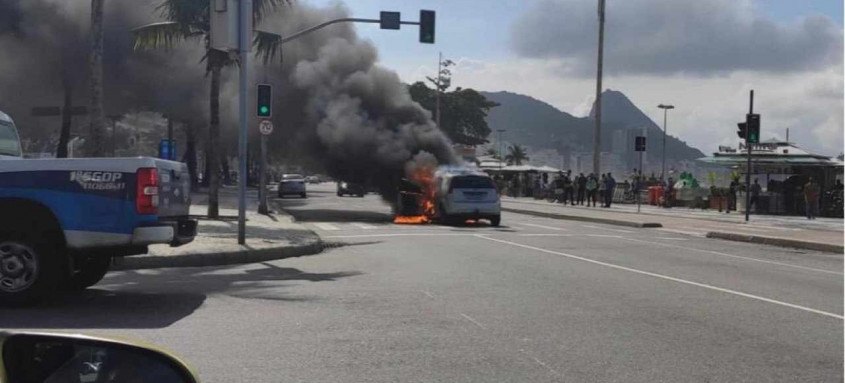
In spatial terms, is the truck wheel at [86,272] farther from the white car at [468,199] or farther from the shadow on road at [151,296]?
the white car at [468,199]

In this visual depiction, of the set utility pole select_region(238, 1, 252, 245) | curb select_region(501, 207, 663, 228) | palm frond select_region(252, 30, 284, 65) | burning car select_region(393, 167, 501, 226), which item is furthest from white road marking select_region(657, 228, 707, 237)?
utility pole select_region(238, 1, 252, 245)

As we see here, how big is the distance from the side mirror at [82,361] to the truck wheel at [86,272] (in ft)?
23.6

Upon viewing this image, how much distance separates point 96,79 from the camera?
16.9 metres

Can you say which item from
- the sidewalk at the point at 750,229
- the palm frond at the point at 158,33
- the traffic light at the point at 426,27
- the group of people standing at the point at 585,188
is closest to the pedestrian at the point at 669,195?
the group of people standing at the point at 585,188

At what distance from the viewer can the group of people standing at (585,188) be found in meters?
39.7

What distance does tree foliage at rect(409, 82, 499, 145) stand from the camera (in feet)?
276

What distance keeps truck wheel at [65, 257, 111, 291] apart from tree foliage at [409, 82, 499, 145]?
74.2 meters

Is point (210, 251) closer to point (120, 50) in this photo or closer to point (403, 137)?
point (403, 137)

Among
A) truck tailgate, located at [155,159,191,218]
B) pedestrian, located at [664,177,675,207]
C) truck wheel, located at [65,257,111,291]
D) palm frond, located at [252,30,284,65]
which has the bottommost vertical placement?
truck wheel, located at [65,257,111,291]

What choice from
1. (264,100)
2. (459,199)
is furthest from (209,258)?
(459,199)

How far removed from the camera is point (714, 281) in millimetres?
11328

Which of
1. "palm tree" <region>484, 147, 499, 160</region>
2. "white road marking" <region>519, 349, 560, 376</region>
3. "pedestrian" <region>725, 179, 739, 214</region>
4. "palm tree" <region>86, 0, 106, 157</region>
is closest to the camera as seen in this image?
"white road marking" <region>519, 349, 560, 376</region>

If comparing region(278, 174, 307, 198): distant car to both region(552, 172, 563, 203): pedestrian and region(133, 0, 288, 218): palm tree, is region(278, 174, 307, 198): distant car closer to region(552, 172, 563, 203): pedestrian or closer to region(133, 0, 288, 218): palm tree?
region(552, 172, 563, 203): pedestrian

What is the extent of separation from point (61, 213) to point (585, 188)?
3521 centimetres
